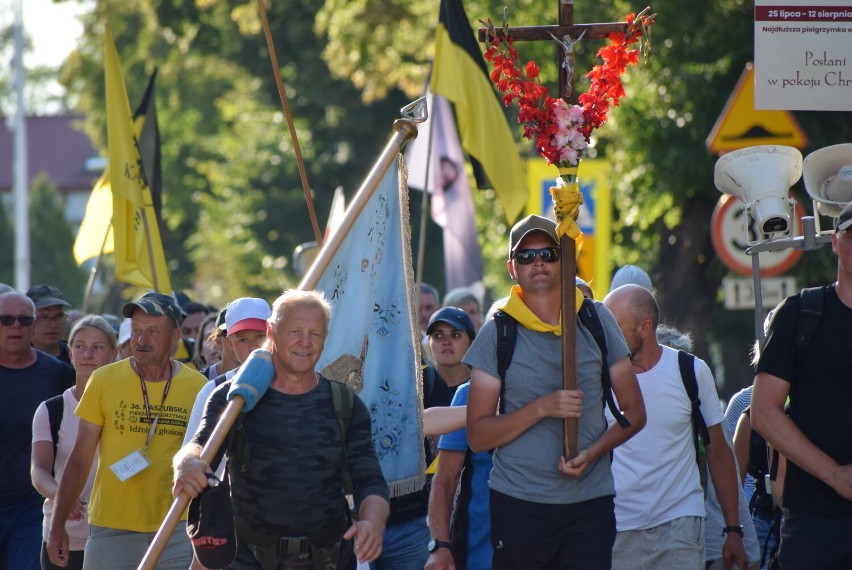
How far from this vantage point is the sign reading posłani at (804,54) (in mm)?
6637

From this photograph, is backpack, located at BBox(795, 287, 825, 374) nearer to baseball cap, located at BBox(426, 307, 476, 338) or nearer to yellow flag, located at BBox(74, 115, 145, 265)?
baseball cap, located at BBox(426, 307, 476, 338)

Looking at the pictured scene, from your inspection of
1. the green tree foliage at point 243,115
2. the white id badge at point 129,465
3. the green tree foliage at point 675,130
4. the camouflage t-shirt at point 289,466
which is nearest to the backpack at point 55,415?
the white id badge at point 129,465

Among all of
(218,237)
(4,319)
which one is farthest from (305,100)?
Result: (4,319)

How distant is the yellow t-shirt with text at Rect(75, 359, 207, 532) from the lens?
23.4ft

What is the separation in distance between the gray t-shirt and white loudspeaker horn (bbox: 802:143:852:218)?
4.11ft

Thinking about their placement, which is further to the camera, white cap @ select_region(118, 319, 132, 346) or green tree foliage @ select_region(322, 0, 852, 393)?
green tree foliage @ select_region(322, 0, 852, 393)

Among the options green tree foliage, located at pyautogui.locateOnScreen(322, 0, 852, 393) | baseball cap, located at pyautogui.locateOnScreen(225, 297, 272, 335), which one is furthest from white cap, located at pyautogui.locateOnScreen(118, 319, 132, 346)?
green tree foliage, located at pyautogui.locateOnScreen(322, 0, 852, 393)

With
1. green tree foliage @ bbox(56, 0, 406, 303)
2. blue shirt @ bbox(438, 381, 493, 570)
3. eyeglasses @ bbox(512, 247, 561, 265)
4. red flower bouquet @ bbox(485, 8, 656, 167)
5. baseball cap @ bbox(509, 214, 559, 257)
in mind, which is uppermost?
green tree foliage @ bbox(56, 0, 406, 303)

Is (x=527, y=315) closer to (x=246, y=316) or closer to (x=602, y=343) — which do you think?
(x=602, y=343)

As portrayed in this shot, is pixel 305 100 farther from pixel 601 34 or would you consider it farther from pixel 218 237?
pixel 601 34

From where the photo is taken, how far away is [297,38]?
33062 mm

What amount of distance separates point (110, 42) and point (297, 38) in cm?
2064

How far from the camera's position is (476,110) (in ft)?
38.1

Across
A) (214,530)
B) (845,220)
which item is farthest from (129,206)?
(845,220)
